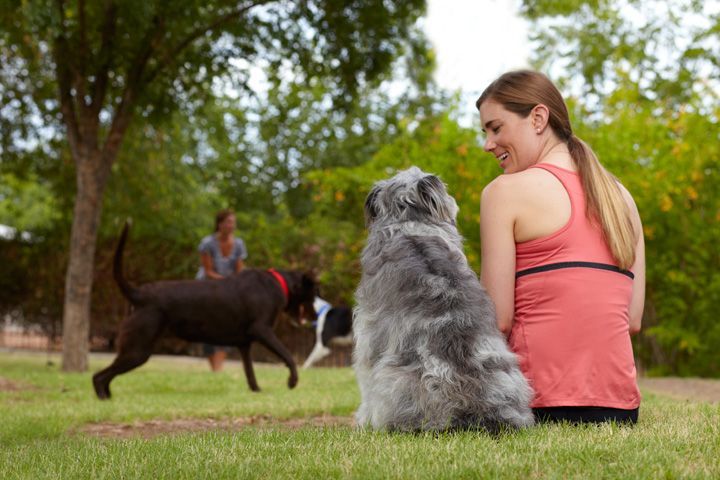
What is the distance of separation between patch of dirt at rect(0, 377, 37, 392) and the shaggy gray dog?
7.08 metres

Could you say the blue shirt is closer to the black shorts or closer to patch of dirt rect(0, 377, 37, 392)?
patch of dirt rect(0, 377, 37, 392)

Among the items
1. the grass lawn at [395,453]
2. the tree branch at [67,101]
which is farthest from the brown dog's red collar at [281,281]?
the tree branch at [67,101]

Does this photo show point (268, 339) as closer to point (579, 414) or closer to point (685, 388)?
point (579, 414)

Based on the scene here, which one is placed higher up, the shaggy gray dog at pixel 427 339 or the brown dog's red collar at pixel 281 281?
the brown dog's red collar at pixel 281 281

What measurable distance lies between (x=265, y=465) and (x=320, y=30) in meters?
10.1

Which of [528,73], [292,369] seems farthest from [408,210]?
[292,369]

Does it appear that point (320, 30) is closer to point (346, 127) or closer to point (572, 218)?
point (572, 218)

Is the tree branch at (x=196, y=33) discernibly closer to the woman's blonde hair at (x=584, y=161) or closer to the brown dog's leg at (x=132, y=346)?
the brown dog's leg at (x=132, y=346)

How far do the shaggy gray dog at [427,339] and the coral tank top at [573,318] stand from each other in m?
0.29

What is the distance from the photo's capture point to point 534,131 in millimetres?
4367

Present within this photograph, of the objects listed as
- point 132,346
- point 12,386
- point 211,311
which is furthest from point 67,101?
point 132,346

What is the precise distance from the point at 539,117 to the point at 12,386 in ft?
26.8

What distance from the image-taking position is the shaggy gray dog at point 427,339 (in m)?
3.74

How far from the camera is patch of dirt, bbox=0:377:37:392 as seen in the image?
969 cm
